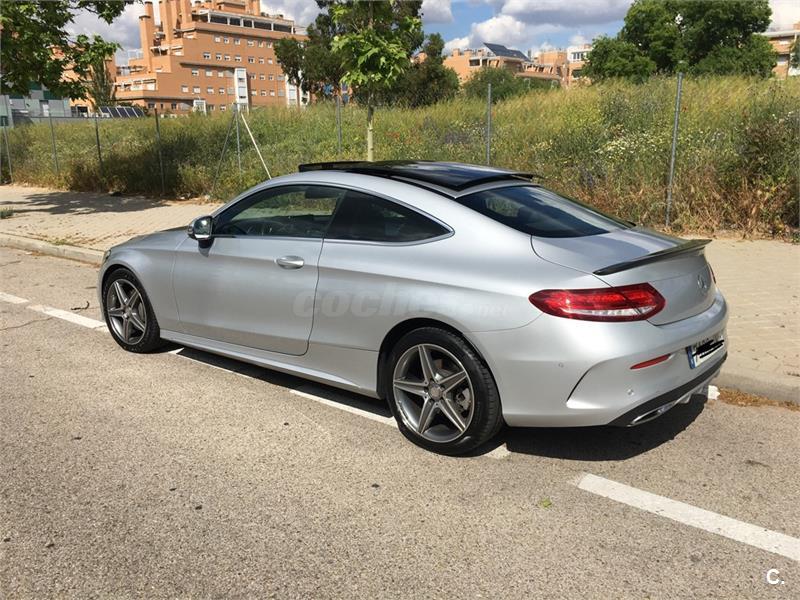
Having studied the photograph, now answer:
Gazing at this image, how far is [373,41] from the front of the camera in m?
8.78

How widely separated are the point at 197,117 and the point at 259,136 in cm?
290

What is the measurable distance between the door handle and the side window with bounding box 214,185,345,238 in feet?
0.61

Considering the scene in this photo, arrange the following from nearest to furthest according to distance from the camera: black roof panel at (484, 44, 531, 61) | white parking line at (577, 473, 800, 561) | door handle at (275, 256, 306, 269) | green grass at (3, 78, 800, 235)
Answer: white parking line at (577, 473, 800, 561)
door handle at (275, 256, 306, 269)
green grass at (3, 78, 800, 235)
black roof panel at (484, 44, 531, 61)

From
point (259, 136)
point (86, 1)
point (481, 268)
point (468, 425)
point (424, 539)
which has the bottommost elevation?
point (424, 539)

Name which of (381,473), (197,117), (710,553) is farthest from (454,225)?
(197,117)

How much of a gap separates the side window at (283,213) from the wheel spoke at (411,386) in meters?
1.09

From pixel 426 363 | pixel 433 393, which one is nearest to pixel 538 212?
pixel 426 363

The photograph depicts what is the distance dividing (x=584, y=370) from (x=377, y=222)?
5.03ft

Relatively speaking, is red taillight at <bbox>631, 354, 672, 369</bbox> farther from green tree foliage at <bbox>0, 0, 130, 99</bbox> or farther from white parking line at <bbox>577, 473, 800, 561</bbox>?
green tree foliage at <bbox>0, 0, 130, 99</bbox>

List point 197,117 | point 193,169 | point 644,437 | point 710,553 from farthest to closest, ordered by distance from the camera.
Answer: point 197,117
point 193,169
point 644,437
point 710,553

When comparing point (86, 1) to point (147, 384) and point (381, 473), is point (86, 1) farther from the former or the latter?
point (381, 473)

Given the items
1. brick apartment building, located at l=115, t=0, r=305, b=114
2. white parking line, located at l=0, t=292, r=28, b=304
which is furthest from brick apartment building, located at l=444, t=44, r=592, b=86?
white parking line, located at l=0, t=292, r=28, b=304

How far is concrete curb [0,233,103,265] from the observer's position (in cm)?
998

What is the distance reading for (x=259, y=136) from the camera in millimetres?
18531
